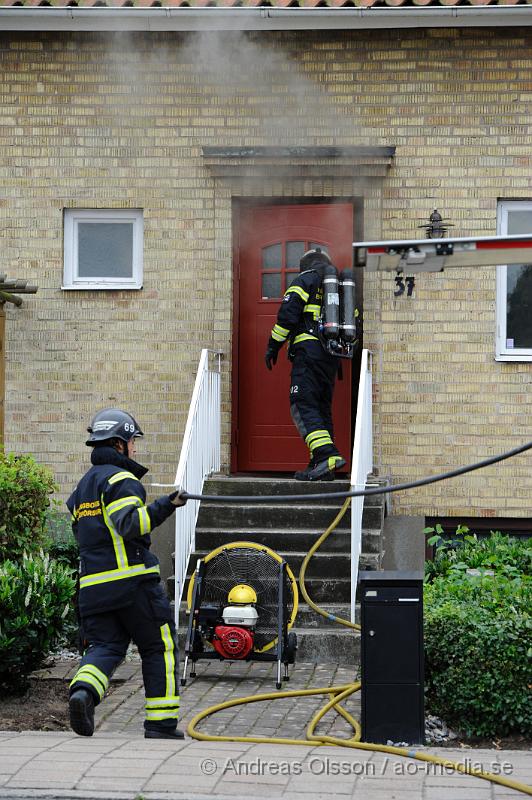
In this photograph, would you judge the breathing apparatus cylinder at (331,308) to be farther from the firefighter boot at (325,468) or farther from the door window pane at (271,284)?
the door window pane at (271,284)

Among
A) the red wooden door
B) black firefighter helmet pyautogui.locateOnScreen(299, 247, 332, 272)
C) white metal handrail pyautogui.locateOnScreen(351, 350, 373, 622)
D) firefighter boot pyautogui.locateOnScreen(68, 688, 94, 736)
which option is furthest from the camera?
the red wooden door

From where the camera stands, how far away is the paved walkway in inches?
201

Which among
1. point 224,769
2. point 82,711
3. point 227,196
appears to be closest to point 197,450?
point 227,196

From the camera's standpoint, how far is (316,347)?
9.61 meters

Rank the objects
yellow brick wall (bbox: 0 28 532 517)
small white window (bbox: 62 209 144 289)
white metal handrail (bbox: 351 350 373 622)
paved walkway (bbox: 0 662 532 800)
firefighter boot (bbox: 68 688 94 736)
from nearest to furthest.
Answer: paved walkway (bbox: 0 662 532 800) → firefighter boot (bbox: 68 688 94 736) → white metal handrail (bbox: 351 350 373 622) → yellow brick wall (bbox: 0 28 532 517) → small white window (bbox: 62 209 144 289)

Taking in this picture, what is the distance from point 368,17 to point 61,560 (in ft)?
17.4

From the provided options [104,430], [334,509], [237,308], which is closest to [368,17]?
[237,308]

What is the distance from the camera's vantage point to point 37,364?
420 inches

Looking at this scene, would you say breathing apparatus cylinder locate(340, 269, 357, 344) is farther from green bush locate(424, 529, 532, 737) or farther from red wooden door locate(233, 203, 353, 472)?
green bush locate(424, 529, 532, 737)

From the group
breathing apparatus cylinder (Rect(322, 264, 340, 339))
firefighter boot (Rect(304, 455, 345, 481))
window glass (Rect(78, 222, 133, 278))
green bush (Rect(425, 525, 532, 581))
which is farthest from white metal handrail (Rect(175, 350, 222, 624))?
green bush (Rect(425, 525, 532, 581))

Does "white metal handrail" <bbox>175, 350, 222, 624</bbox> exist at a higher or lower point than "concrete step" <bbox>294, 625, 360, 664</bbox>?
higher

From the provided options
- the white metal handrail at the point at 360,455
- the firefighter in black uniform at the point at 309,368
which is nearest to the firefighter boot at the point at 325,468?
the firefighter in black uniform at the point at 309,368

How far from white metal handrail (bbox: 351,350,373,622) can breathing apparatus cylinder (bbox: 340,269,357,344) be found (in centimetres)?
22

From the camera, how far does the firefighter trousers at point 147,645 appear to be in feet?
20.8
